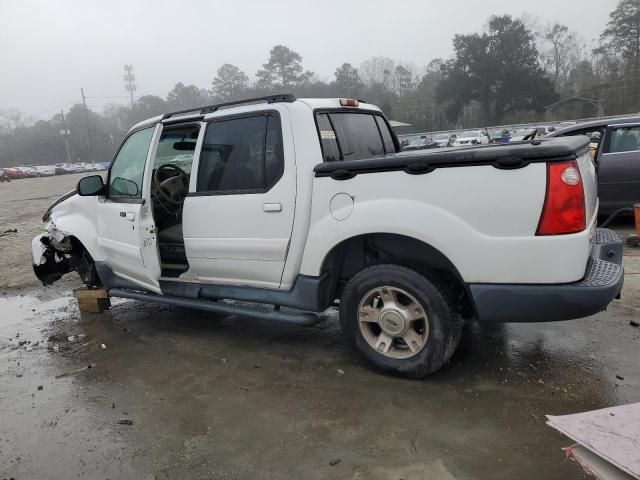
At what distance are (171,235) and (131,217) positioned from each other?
47cm

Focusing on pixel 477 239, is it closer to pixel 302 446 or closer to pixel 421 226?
pixel 421 226

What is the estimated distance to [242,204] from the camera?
391 centimetres

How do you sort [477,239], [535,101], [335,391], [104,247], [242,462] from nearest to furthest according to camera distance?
1. [242,462]
2. [477,239]
3. [335,391]
4. [104,247]
5. [535,101]

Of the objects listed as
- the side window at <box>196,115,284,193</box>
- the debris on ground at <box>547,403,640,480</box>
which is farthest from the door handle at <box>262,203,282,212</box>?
the debris on ground at <box>547,403,640,480</box>

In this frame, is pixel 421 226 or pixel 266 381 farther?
pixel 266 381

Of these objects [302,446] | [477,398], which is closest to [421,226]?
[477,398]

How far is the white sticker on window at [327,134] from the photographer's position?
377 centimetres

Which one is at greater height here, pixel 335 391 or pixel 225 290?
pixel 225 290

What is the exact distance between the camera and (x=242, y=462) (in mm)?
2793

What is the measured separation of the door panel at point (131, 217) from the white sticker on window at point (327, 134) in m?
1.62

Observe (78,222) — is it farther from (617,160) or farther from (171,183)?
(617,160)

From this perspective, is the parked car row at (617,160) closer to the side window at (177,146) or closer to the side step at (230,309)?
the side window at (177,146)

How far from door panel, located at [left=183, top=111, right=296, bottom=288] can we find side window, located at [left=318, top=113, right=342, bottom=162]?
0.26 metres

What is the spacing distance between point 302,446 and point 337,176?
172 centimetres
